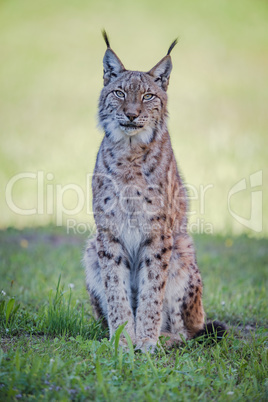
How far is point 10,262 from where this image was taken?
668 cm

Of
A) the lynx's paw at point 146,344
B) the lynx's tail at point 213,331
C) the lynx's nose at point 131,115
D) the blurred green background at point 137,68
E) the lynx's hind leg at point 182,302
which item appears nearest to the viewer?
the lynx's paw at point 146,344

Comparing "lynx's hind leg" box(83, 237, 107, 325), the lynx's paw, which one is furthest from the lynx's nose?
the lynx's paw

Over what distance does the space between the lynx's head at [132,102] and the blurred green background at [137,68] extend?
3773 millimetres

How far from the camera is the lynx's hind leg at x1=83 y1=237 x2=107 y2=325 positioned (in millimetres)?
4602

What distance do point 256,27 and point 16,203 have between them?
12037mm

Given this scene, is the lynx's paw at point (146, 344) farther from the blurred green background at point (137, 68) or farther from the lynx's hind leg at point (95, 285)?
the blurred green background at point (137, 68)

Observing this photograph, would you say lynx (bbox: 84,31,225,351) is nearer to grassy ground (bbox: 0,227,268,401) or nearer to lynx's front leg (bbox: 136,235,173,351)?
lynx's front leg (bbox: 136,235,173,351)

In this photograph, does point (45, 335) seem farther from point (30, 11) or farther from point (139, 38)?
point (30, 11)

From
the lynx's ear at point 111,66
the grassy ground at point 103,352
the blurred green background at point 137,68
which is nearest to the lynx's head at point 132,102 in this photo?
the lynx's ear at point 111,66

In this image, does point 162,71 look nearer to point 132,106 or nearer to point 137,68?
point 132,106

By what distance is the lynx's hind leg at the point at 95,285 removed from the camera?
A: 15.1 feet

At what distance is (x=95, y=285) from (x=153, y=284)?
60cm

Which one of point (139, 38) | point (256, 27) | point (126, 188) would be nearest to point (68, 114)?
point (139, 38)

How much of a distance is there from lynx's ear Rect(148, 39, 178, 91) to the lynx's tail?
207 cm
